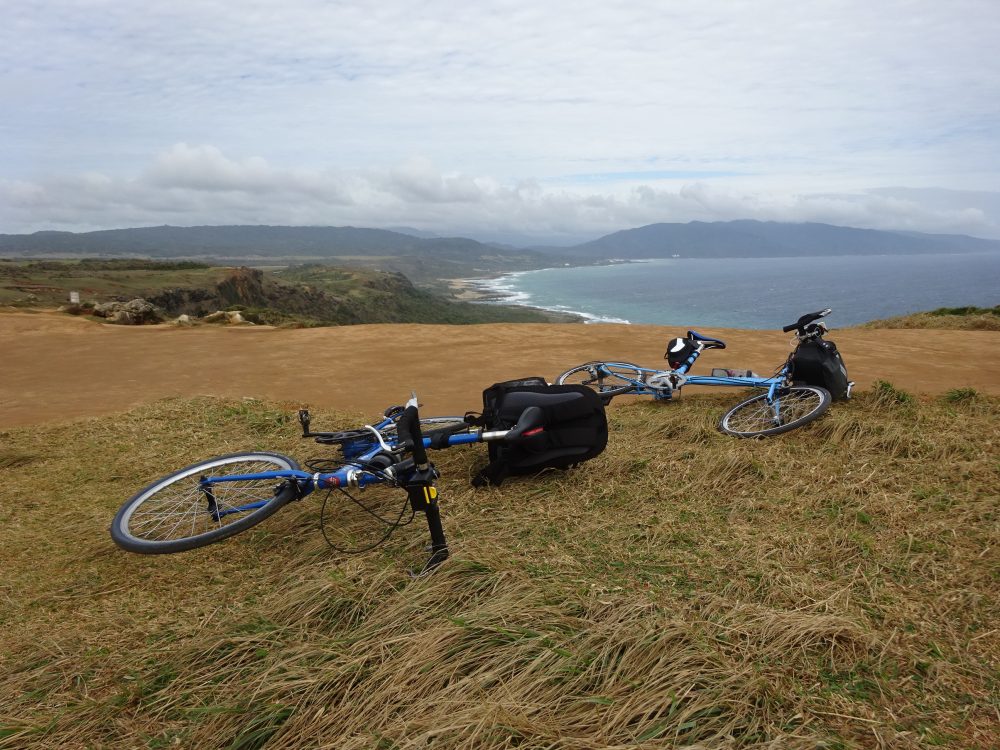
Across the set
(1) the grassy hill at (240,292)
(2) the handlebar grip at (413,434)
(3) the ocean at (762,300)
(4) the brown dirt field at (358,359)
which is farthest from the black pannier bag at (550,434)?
(3) the ocean at (762,300)

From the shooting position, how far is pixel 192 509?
4.34 metres

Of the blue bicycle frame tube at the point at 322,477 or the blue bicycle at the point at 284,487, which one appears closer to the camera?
the blue bicycle at the point at 284,487

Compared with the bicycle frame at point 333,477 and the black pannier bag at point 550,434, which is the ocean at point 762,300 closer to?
the black pannier bag at point 550,434

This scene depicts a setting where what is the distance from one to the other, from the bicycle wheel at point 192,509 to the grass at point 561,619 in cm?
18

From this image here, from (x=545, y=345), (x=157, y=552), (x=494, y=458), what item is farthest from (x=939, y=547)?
(x=545, y=345)

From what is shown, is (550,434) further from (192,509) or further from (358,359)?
(358,359)

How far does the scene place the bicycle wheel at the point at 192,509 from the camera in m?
3.81

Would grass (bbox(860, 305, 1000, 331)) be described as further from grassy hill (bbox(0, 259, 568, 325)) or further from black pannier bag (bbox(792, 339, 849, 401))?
grassy hill (bbox(0, 259, 568, 325))

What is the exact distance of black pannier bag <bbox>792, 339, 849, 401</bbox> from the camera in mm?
6359

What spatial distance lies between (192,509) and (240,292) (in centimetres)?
5817

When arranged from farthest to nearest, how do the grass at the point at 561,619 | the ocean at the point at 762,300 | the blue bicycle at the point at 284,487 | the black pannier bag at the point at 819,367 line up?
the ocean at the point at 762,300 → the black pannier bag at the point at 819,367 → the blue bicycle at the point at 284,487 → the grass at the point at 561,619

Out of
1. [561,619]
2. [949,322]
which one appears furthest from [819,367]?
[949,322]

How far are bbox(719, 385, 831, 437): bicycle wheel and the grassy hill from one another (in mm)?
15349

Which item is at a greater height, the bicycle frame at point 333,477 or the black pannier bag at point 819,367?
the black pannier bag at point 819,367
